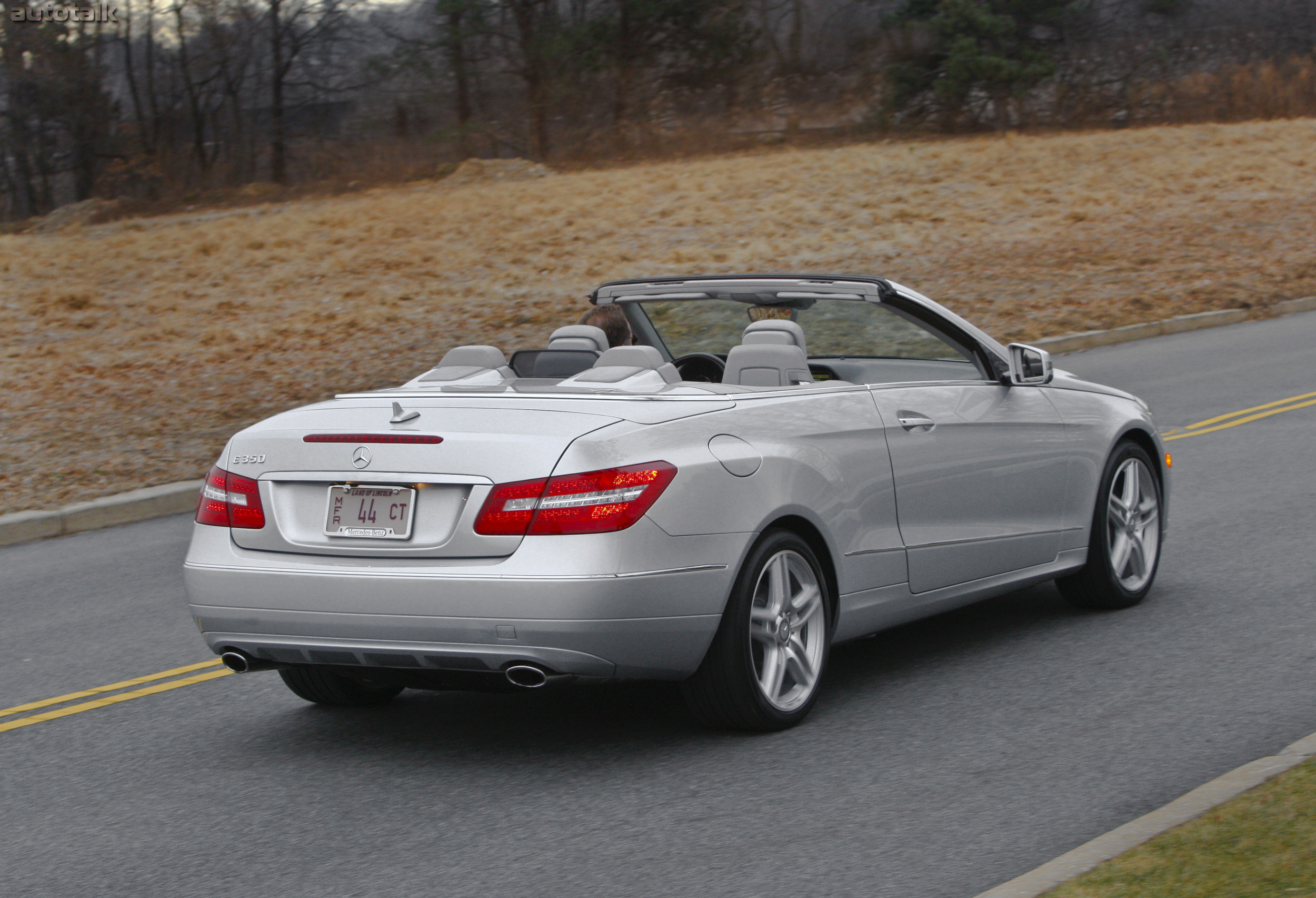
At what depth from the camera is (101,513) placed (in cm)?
1177

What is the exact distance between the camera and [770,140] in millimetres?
53594

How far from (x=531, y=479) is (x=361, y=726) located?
1525mm

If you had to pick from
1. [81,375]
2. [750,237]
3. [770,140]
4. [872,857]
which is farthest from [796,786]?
[770,140]

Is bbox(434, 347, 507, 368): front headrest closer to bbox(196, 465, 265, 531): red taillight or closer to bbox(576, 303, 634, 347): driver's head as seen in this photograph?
bbox(576, 303, 634, 347): driver's head

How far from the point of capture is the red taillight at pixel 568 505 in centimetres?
476

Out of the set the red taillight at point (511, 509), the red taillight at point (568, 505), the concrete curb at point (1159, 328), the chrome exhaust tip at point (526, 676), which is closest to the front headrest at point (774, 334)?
the red taillight at point (568, 505)

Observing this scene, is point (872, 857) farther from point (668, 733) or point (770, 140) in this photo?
point (770, 140)

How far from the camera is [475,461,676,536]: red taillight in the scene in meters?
4.76

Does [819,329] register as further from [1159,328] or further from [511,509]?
[511,509]

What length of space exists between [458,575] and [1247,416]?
10.4 m

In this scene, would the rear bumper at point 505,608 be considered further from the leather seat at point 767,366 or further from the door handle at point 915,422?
the door handle at point 915,422

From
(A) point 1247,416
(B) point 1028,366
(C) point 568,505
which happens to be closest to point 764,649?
(C) point 568,505

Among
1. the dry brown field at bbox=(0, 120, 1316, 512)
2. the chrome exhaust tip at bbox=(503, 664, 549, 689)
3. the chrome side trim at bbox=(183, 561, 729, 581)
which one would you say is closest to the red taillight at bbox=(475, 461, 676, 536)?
the chrome side trim at bbox=(183, 561, 729, 581)

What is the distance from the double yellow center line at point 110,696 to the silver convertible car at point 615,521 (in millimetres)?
787
